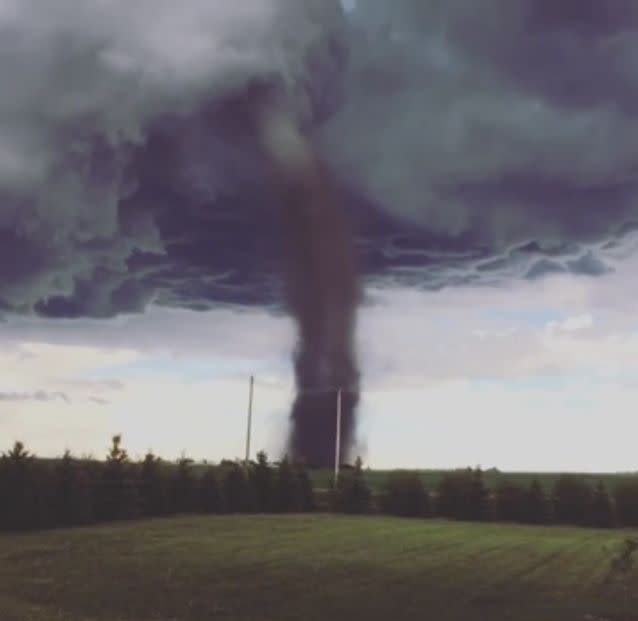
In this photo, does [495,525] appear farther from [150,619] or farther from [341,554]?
[150,619]

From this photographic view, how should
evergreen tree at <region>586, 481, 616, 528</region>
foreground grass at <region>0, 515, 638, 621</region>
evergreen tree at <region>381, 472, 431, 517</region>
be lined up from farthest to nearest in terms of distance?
evergreen tree at <region>381, 472, 431, 517</region> < evergreen tree at <region>586, 481, 616, 528</region> < foreground grass at <region>0, 515, 638, 621</region>

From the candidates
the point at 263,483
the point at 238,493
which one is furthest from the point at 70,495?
the point at 263,483

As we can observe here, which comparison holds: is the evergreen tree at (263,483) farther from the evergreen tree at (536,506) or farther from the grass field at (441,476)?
the evergreen tree at (536,506)

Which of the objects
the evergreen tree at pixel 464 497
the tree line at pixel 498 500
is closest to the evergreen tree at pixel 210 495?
the tree line at pixel 498 500

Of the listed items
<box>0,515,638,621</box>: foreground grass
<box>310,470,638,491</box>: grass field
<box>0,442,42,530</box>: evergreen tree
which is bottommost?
<box>0,515,638,621</box>: foreground grass

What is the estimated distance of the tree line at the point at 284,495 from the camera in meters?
52.9

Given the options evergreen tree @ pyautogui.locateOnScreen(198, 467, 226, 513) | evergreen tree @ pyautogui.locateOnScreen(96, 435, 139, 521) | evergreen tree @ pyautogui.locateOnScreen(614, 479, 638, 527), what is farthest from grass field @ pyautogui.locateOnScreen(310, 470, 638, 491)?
evergreen tree @ pyautogui.locateOnScreen(96, 435, 139, 521)

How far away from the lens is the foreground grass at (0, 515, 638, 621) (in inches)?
946

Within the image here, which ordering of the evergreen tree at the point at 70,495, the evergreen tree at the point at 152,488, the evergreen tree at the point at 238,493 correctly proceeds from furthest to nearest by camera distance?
the evergreen tree at the point at 238,493 → the evergreen tree at the point at 152,488 → the evergreen tree at the point at 70,495

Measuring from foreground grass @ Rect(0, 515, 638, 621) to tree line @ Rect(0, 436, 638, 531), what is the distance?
5020 mm

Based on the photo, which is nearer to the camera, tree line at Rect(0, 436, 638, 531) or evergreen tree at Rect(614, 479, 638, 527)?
tree line at Rect(0, 436, 638, 531)

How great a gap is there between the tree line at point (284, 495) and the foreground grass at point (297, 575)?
16.5 ft

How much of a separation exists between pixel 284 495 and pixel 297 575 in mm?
36346

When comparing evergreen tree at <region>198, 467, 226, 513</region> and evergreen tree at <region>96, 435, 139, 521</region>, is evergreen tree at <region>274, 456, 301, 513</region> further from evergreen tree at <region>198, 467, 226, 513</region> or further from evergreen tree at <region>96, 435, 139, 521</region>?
evergreen tree at <region>96, 435, 139, 521</region>
